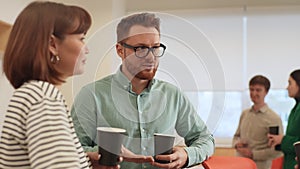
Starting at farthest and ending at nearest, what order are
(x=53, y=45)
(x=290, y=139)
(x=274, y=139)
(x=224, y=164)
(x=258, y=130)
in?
(x=258, y=130) → (x=274, y=139) → (x=290, y=139) → (x=224, y=164) → (x=53, y=45)

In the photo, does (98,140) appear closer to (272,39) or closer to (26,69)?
(26,69)

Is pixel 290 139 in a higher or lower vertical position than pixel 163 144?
lower

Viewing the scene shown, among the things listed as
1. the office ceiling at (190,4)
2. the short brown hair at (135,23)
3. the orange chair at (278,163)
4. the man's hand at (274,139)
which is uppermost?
the office ceiling at (190,4)

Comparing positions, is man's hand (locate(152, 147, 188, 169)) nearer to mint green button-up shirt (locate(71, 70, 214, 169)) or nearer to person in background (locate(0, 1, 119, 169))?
mint green button-up shirt (locate(71, 70, 214, 169))

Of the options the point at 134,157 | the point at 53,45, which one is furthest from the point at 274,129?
the point at 53,45

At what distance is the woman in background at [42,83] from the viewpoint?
0.81m

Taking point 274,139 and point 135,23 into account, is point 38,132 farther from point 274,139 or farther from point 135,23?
point 274,139

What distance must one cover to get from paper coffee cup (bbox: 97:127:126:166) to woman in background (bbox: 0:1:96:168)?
143 millimetres

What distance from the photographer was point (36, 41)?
0.89m

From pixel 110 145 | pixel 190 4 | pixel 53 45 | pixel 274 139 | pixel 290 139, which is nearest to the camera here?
pixel 53 45

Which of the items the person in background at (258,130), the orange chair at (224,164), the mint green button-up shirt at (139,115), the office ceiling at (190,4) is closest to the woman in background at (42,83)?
the mint green button-up shirt at (139,115)

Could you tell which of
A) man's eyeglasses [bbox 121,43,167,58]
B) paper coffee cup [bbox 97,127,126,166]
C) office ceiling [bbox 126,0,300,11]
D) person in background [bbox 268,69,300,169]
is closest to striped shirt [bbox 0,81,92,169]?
paper coffee cup [bbox 97,127,126,166]

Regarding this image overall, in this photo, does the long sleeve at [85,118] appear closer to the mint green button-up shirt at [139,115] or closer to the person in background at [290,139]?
the mint green button-up shirt at [139,115]

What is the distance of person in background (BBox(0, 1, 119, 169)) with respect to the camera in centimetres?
81
